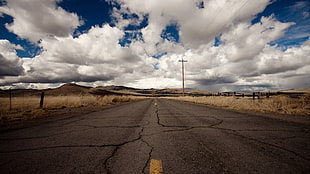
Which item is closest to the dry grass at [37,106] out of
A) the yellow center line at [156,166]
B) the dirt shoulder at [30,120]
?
the dirt shoulder at [30,120]

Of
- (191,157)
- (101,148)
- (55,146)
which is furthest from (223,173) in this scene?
(55,146)

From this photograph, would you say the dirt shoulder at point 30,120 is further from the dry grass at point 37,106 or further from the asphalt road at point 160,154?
the asphalt road at point 160,154

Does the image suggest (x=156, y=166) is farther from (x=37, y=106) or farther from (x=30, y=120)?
(x=37, y=106)

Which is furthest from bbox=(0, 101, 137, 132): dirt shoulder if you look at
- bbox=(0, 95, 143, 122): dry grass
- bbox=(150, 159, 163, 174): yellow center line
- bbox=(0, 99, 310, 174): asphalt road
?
bbox=(150, 159, 163, 174): yellow center line

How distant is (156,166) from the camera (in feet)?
7.54

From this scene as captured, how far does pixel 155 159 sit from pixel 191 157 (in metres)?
0.67

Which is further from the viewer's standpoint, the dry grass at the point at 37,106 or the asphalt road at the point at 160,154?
the dry grass at the point at 37,106

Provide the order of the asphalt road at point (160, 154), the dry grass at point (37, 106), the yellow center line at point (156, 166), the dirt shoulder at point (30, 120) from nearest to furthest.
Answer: the yellow center line at point (156, 166) → the asphalt road at point (160, 154) → the dirt shoulder at point (30, 120) → the dry grass at point (37, 106)

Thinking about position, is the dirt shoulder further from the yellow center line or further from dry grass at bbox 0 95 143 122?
the yellow center line

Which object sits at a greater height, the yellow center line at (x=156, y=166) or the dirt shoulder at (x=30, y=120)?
the yellow center line at (x=156, y=166)

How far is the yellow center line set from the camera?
215 centimetres

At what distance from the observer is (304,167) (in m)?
2.24

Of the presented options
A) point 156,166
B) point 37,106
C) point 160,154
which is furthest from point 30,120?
point 37,106

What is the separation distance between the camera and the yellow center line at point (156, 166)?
215cm
